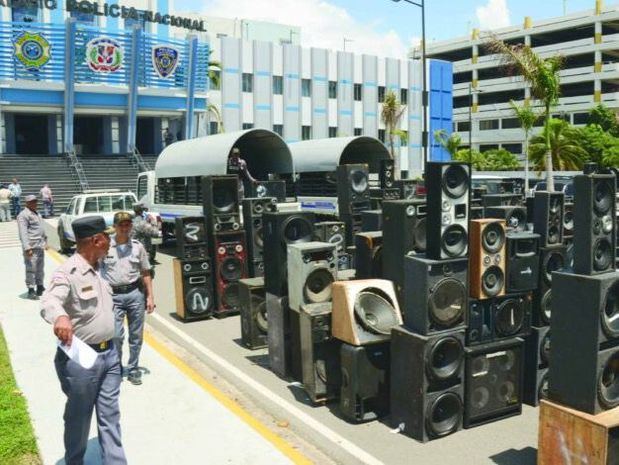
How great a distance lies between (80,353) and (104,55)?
3418 cm

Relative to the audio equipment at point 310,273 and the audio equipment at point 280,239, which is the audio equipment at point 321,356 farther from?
the audio equipment at point 280,239

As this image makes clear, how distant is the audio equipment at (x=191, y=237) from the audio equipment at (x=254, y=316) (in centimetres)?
196

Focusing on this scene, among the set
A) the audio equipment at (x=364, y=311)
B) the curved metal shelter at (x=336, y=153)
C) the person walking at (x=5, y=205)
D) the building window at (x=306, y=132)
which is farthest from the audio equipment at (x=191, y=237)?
the building window at (x=306, y=132)

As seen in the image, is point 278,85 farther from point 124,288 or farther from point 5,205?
point 124,288

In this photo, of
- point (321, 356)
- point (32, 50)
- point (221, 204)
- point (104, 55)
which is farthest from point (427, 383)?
point (104, 55)

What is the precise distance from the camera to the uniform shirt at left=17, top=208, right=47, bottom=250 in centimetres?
1145

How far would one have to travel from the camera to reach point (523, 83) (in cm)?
6288

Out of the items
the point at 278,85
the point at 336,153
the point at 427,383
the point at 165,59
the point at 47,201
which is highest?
the point at 278,85

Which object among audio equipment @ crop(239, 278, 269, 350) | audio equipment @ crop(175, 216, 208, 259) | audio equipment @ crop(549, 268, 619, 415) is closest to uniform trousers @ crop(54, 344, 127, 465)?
audio equipment @ crop(549, 268, 619, 415)

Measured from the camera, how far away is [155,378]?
293 inches

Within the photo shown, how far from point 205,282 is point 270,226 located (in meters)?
2.97

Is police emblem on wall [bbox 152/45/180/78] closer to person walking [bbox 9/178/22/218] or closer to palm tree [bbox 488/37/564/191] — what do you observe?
person walking [bbox 9/178/22/218]

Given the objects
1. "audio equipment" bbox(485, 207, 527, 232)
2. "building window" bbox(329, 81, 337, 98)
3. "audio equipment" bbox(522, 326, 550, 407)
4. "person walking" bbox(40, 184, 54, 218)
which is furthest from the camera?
"building window" bbox(329, 81, 337, 98)

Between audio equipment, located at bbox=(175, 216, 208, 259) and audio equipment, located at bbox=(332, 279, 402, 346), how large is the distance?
456 cm
